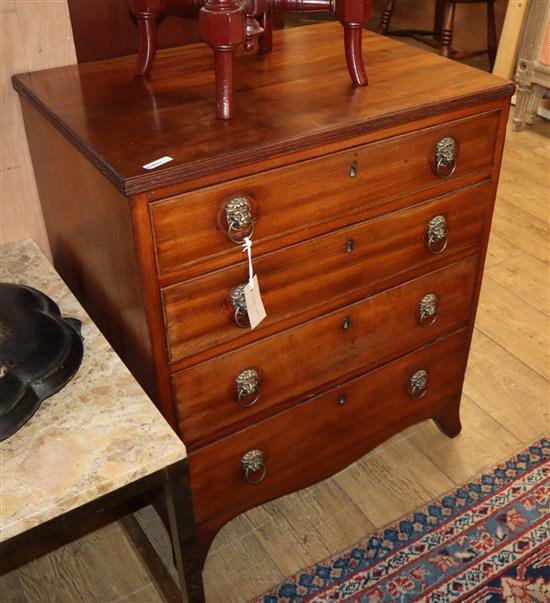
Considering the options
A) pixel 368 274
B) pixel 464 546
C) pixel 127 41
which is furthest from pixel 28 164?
pixel 464 546

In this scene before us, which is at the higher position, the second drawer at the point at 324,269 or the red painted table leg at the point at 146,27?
the red painted table leg at the point at 146,27

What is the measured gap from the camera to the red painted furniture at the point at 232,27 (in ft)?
3.75

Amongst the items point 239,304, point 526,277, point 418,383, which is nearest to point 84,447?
point 239,304

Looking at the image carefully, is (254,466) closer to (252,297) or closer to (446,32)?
(252,297)

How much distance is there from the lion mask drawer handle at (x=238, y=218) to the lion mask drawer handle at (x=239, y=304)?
0.29 ft

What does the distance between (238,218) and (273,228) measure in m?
0.09

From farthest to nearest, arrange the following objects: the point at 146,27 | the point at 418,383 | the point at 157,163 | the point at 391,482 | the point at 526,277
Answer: the point at 526,277 < the point at 391,482 < the point at 418,383 < the point at 146,27 < the point at 157,163

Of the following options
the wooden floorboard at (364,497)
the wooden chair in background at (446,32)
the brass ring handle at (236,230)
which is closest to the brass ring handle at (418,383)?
the wooden floorboard at (364,497)

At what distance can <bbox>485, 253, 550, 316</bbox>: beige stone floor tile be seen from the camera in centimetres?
247

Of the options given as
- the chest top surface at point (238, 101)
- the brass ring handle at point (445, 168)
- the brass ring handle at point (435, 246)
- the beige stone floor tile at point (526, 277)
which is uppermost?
the chest top surface at point (238, 101)

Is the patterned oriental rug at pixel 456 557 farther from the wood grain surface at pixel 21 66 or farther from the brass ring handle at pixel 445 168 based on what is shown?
the wood grain surface at pixel 21 66

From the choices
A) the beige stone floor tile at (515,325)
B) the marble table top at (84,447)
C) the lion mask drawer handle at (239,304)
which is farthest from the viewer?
the beige stone floor tile at (515,325)

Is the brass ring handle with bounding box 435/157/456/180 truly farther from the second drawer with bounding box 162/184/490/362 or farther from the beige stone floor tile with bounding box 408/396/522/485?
the beige stone floor tile with bounding box 408/396/522/485

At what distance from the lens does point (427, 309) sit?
1.58 metres
